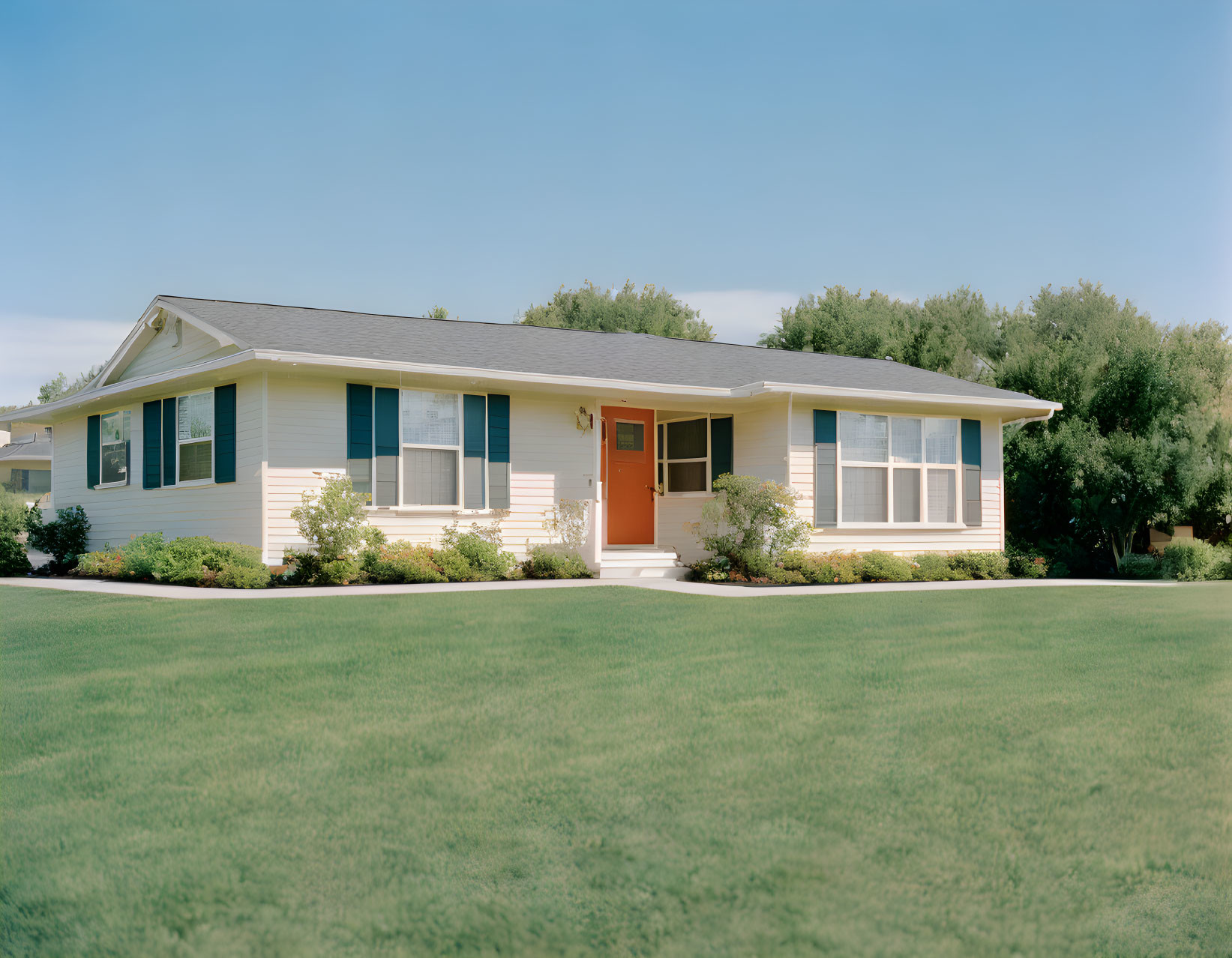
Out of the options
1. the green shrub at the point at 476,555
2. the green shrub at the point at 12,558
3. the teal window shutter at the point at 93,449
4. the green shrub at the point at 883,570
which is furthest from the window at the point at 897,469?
the green shrub at the point at 12,558

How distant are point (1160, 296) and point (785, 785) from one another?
143 inches

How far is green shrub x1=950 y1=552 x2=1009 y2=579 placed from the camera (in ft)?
53.0

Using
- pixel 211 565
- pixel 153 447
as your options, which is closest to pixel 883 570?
pixel 211 565

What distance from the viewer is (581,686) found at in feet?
19.8

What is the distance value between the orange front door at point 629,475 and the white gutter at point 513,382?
1.25 metres

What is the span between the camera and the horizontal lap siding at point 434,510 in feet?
42.5

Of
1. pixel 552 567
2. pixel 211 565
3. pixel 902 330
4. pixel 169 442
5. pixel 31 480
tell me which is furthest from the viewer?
pixel 31 480

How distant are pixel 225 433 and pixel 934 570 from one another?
35.4 ft

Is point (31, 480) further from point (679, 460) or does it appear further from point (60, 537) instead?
A: point (679, 460)

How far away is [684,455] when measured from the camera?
16703mm

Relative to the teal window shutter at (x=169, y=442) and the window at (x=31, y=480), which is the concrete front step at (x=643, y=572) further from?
the window at (x=31, y=480)

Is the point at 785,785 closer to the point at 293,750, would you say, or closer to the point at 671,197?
the point at 293,750

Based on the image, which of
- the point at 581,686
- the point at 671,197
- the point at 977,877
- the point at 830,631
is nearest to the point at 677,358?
the point at 671,197

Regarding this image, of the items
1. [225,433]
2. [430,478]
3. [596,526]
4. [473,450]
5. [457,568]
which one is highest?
[225,433]
